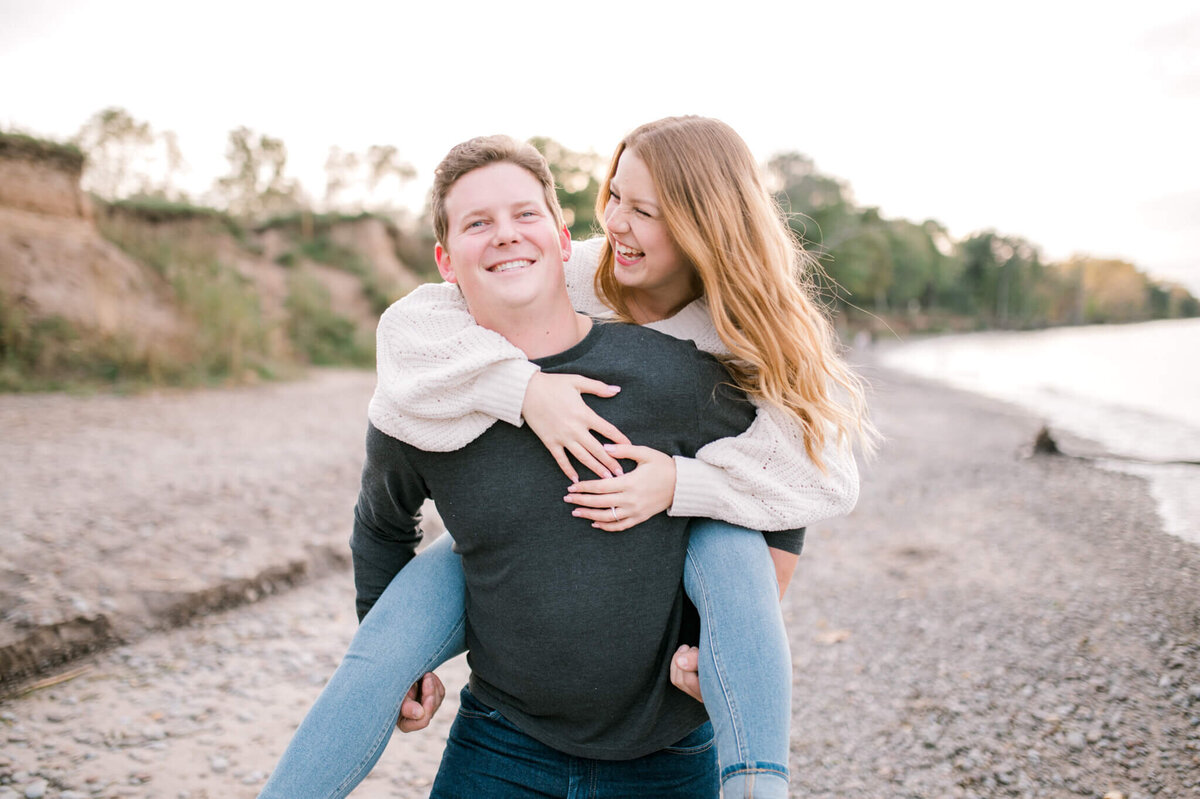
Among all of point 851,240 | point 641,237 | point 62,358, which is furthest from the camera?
point 851,240

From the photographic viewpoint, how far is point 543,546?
1.77 m

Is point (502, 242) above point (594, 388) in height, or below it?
above

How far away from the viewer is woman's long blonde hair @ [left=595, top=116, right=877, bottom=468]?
1.99 m

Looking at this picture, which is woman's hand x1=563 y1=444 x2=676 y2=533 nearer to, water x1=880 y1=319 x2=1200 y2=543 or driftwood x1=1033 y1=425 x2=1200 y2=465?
water x1=880 y1=319 x2=1200 y2=543

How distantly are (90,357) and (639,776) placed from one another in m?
12.1

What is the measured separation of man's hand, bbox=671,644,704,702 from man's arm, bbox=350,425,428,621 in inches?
32.7

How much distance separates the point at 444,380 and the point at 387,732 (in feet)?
3.01

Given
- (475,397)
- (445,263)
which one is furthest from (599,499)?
(445,263)

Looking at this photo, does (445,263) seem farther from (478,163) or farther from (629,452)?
(629,452)

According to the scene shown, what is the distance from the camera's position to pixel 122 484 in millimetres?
6047

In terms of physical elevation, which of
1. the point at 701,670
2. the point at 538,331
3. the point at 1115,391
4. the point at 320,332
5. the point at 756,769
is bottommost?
the point at 1115,391

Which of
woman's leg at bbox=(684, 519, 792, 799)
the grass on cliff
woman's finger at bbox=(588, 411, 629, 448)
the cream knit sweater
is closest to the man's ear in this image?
the cream knit sweater

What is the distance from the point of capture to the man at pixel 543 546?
1770 mm

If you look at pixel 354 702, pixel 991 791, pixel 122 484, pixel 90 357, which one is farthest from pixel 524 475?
pixel 90 357
